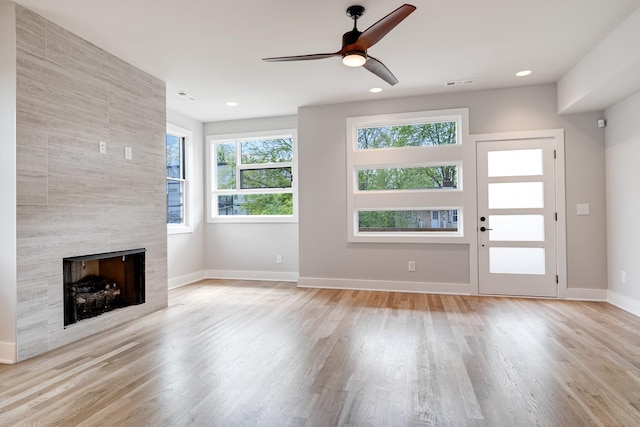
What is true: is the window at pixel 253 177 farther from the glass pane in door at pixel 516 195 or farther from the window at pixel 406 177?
the glass pane in door at pixel 516 195

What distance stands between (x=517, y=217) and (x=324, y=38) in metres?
3.37

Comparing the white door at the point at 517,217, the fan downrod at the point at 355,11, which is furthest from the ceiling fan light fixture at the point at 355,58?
the white door at the point at 517,217

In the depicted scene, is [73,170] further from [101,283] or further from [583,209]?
[583,209]

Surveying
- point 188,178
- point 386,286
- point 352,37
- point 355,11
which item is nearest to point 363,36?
point 352,37

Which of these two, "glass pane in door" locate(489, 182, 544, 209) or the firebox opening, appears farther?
"glass pane in door" locate(489, 182, 544, 209)

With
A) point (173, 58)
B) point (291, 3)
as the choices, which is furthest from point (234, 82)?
point (291, 3)

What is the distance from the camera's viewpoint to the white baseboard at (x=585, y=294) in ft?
14.4

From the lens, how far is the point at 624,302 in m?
4.03

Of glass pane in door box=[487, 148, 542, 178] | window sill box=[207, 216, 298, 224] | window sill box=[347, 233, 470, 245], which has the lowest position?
window sill box=[347, 233, 470, 245]

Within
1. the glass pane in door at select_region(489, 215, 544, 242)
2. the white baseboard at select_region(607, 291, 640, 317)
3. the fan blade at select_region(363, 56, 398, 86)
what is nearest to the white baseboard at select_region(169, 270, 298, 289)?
the glass pane in door at select_region(489, 215, 544, 242)

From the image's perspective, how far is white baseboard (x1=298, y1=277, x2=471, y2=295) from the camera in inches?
191

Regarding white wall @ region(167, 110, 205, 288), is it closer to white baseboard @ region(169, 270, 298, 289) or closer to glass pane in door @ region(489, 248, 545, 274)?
white baseboard @ region(169, 270, 298, 289)

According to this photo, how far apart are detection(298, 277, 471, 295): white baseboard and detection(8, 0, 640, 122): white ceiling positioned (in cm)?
268

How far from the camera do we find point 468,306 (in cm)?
422
